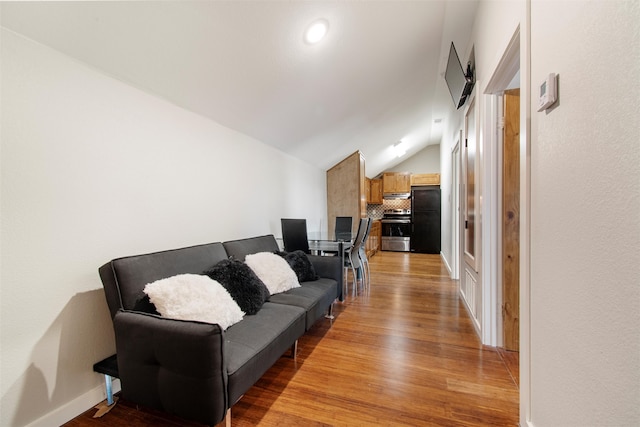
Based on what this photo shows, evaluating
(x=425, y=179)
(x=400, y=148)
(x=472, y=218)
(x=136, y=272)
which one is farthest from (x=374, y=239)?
(x=136, y=272)

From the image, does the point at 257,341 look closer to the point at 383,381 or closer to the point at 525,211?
the point at 383,381

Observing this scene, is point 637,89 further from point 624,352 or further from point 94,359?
point 94,359

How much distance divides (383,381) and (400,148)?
5.93m

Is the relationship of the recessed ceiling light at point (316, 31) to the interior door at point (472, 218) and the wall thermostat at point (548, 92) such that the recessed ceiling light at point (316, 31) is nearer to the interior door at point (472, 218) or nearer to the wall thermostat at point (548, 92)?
the interior door at point (472, 218)

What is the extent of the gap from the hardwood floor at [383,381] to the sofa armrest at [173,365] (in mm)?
315

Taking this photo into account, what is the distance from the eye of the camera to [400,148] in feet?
22.3

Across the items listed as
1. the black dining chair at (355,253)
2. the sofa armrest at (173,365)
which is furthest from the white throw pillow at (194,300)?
the black dining chair at (355,253)

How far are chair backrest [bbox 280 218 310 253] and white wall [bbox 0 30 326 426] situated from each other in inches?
53.9

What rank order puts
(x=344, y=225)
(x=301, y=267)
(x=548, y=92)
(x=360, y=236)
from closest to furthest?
(x=548, y=92) → (x=301, y=267) → (x=360, y=236) → (x=344, y=225)

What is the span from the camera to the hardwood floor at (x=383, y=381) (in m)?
1.48

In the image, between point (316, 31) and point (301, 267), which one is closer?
point (316, 31)

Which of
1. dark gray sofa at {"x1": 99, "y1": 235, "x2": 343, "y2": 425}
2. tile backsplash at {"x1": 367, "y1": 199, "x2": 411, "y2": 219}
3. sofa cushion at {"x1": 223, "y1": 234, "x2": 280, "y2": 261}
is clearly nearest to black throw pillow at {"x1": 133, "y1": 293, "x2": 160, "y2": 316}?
dark gray sofa at {"x1": 99, "y1": 235, "x2": 343, "y2": 425}

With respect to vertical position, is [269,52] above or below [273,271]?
above

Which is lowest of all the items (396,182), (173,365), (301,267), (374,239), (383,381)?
(383,381)
